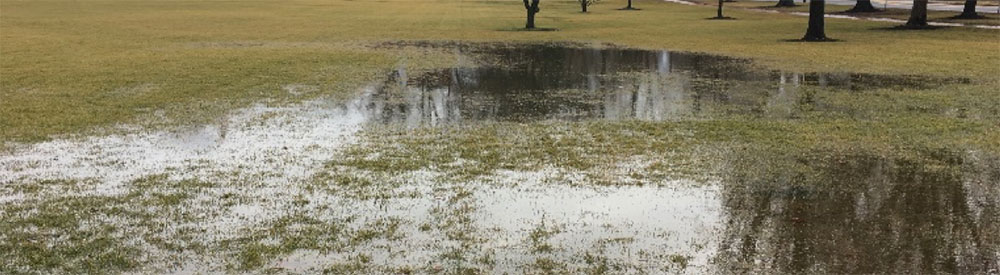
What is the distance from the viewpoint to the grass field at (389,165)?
7250mm

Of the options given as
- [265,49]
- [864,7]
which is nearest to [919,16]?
[864,7]

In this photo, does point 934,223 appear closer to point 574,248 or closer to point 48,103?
point 574,248

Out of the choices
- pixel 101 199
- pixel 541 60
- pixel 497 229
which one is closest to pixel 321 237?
pixel 497 229

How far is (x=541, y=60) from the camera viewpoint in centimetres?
2233

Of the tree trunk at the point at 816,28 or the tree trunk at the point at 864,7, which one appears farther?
the tree trunk at the point at 864,7

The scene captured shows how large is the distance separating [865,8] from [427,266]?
4278 centimetres

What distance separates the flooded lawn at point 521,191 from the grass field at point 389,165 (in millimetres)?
34

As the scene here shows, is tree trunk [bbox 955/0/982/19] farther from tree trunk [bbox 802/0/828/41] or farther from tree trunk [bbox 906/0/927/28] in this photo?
tree trunk [bbox 802/0/828/41]

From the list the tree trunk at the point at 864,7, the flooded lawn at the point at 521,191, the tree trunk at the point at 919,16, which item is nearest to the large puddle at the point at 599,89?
the flooded lawn at the point at 521,191

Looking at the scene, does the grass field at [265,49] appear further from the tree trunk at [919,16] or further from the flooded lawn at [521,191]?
the flooded lawn at [521,191]

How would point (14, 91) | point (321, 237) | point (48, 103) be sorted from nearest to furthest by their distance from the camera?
point (321, 237)
point (48, 103)
point (14, 91)

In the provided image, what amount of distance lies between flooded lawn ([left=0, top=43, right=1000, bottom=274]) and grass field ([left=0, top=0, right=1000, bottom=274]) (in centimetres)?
3

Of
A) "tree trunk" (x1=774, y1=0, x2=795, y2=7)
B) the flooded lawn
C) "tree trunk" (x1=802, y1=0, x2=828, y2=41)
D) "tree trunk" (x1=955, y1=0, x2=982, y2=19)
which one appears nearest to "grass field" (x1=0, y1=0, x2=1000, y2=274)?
the flooded lawn

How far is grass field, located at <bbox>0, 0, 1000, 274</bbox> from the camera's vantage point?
7250mm
